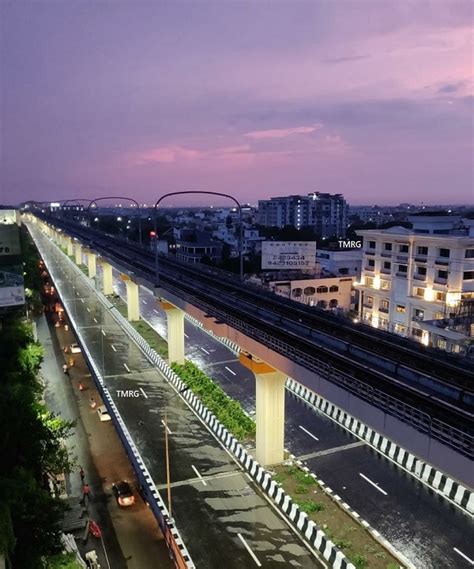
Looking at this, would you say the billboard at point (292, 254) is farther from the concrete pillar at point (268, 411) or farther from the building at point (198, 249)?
the building at point (198, 249)

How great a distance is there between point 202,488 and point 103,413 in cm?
1220

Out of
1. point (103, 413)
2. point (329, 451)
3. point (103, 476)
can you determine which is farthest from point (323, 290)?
point (103, 476)

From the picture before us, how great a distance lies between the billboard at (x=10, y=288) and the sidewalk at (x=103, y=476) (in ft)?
26.8

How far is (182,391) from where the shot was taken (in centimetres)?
3844

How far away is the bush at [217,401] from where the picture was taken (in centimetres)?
3134

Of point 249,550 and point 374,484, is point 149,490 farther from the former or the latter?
point 374,484

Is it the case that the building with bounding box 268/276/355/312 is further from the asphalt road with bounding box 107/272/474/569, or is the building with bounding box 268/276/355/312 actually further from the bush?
the asphalt road with bounding box 107/272/474/569

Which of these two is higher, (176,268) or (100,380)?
(176,268)

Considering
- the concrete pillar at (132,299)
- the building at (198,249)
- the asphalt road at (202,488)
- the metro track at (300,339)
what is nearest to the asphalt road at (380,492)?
the asphalt road at (202,488)

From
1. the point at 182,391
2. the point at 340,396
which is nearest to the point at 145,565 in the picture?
the point at 340,396

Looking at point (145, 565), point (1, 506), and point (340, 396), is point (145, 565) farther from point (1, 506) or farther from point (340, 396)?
point (340, 396)

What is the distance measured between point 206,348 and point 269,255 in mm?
16316

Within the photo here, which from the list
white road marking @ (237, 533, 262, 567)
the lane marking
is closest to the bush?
the lane marking

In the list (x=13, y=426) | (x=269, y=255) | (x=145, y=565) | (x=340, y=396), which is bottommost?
(x=145, y=565)
